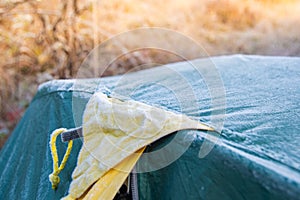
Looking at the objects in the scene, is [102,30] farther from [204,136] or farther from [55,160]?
[204,136]

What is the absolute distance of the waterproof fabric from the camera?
74cm

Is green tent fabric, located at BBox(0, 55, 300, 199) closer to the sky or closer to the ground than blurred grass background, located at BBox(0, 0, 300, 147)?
closer to the ground

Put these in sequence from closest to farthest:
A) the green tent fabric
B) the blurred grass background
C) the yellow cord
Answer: the green tent fabric < the yellow cord < the blurred grass background

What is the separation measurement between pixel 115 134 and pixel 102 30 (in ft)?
9.73

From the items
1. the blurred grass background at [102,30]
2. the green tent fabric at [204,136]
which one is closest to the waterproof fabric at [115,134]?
the green tent fabric at [204,136]

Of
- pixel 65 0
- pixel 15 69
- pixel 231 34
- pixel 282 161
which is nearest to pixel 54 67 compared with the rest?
pixel 15 69

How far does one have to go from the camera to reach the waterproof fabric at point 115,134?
29.0 inches

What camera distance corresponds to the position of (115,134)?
2.58 ft

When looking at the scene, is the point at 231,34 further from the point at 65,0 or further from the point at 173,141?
the point at 173,141

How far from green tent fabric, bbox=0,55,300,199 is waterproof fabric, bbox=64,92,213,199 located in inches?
1.5

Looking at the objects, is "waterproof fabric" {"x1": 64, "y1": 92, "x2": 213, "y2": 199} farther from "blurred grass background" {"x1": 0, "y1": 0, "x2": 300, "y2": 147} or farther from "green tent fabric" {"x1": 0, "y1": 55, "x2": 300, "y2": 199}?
"blurred grass background" {"x1": 0, "y1": 0, "x2": 300, "y2": 147}

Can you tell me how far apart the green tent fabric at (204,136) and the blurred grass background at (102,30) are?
1570 mm

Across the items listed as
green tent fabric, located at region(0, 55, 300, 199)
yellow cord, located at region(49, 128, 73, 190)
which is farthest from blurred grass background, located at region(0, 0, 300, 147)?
yellow cord, located at region(49, 128, 73, 190)

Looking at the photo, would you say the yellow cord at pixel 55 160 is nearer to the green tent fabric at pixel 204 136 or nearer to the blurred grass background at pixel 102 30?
the green tent fabric at pixel 204 136
